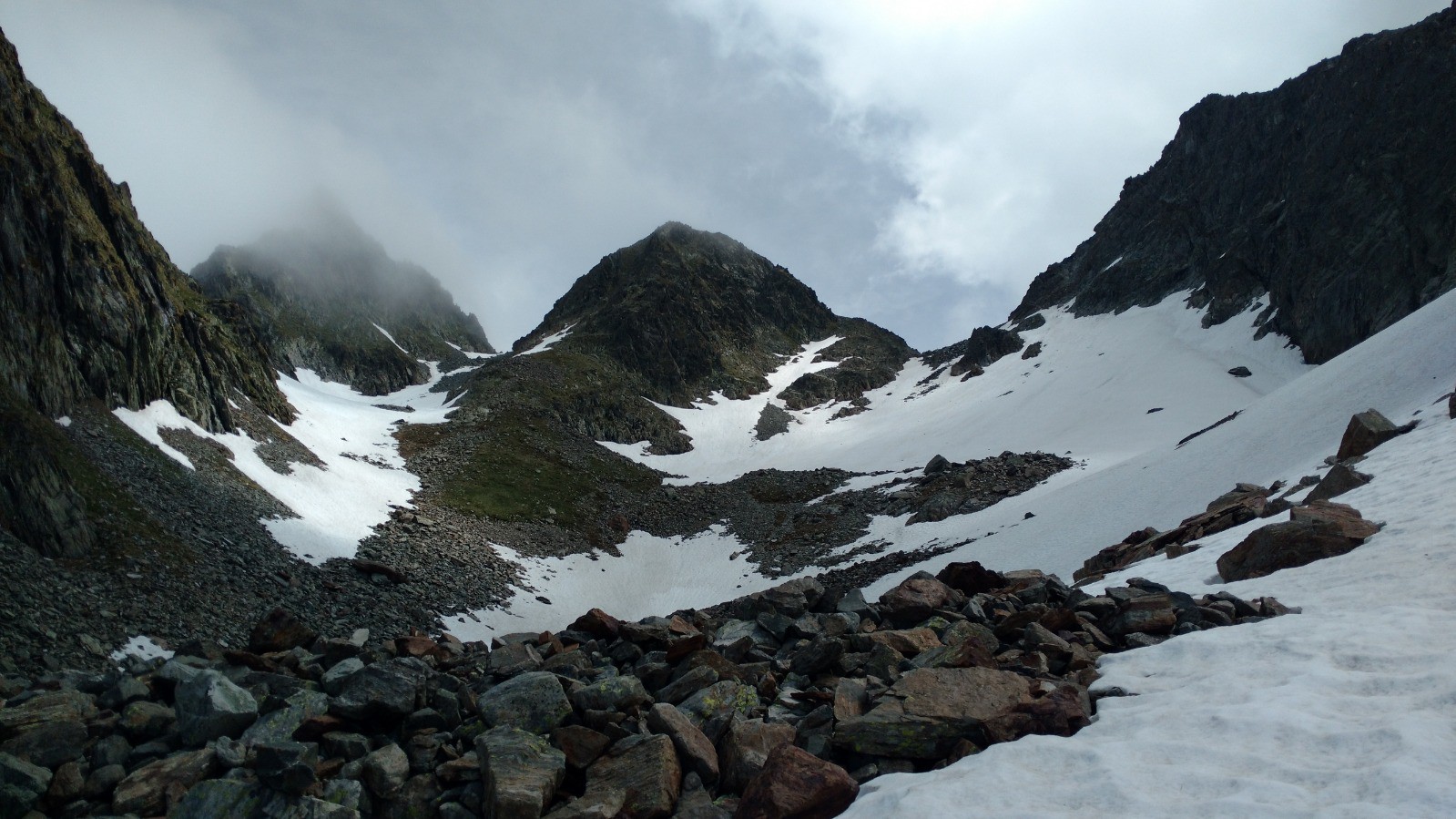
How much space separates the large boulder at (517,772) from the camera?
27.1 feet

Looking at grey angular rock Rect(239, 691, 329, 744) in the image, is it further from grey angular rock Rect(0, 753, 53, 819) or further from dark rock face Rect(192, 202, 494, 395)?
dark rock face Rect(192, 202, 494, 395)

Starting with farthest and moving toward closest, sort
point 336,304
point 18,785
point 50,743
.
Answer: point 336,304 < point 50,743 < point 18,785

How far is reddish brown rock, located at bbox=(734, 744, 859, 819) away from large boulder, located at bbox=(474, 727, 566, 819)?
98.3 inches

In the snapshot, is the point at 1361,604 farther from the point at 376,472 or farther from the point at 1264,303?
the point at 1264,303

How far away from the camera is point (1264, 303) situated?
8631 centimetres

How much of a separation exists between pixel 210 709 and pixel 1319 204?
110 metres

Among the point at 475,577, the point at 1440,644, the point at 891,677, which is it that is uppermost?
the point at 475,577

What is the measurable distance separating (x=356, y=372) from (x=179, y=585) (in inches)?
4539

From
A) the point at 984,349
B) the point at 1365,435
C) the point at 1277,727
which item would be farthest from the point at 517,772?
the point at 984,349

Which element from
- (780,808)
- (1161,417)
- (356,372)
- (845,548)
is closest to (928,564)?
(845,548)

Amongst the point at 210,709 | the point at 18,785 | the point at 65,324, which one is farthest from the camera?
the point at 65,324

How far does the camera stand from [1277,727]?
7.34 metres

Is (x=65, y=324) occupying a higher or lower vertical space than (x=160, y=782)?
higher

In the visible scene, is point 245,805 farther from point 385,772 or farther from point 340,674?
point 340,674
